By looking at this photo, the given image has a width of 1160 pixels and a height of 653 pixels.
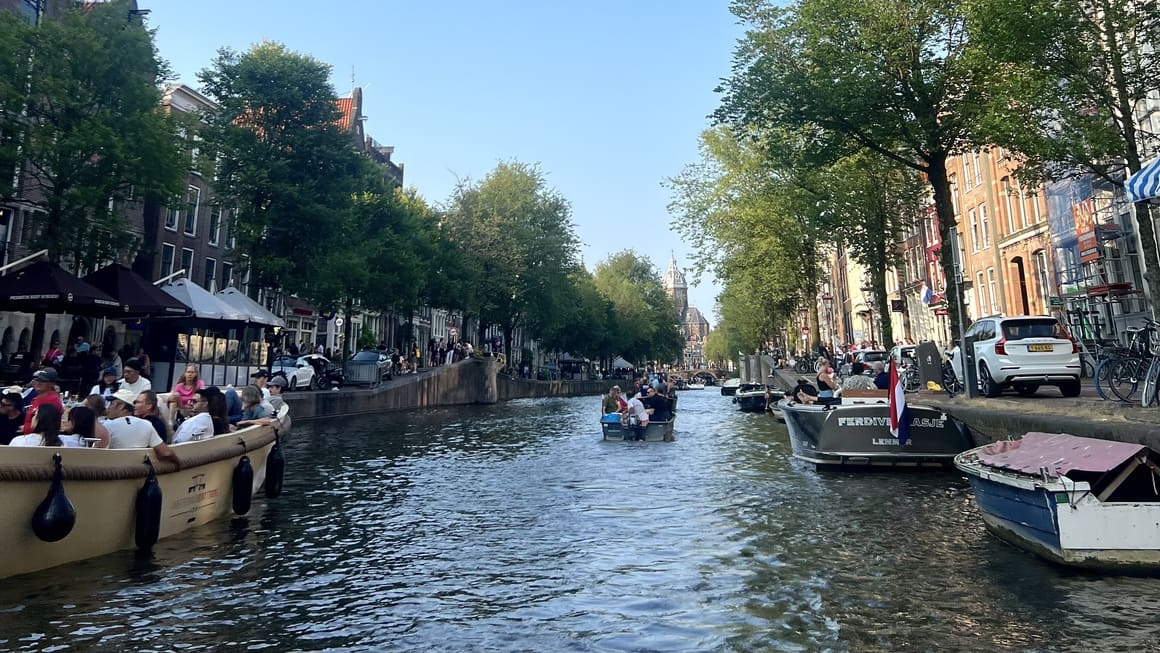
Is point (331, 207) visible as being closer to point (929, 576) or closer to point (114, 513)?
point (114, 513)

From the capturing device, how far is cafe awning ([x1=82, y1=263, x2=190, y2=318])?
2075cm

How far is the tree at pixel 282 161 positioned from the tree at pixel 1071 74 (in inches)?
1100

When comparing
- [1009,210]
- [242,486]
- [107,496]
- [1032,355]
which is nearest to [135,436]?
[107,496]

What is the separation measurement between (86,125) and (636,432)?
20076 millimetres

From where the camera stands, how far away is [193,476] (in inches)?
388

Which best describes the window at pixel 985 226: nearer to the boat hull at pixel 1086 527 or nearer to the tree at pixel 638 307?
the boat hull at pixel 1086 527

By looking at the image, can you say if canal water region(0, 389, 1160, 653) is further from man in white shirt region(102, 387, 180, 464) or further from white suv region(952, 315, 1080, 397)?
Result: white suv region(952, 315, 1080, 397)

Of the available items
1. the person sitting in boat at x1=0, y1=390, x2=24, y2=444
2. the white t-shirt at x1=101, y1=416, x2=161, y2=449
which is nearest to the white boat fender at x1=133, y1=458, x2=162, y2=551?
the white t-shirt at x1=101, y1=416, x2=161, y2=449

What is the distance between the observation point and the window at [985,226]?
40.2 metres

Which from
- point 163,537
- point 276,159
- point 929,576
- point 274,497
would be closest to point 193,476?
point 163,537

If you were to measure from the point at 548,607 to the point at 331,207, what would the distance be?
3331 centimetres

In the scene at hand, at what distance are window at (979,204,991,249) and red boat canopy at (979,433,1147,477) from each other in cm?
3521

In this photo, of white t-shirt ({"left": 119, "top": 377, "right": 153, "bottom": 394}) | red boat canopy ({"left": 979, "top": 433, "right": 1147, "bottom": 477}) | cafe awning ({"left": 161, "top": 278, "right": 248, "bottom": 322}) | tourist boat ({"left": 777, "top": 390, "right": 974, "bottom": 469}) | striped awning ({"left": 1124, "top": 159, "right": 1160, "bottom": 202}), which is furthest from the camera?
cafe awning ({"left": 161, "top": 278, "right": 248, "bottom": 322})

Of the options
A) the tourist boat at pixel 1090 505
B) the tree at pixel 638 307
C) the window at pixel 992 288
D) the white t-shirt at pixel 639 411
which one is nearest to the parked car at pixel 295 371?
the white t-shirt at pixel 639 411
